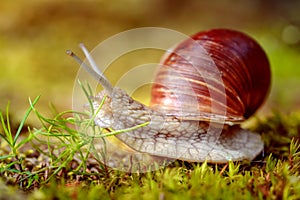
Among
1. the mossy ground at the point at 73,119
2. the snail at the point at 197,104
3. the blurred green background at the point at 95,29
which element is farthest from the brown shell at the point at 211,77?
the blurred green background at the point at 95,29

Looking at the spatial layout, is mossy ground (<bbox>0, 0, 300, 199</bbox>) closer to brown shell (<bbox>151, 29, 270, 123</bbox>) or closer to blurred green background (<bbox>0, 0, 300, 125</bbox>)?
blurred green background (<bbox>0, 0, 300, 125</bbox>)

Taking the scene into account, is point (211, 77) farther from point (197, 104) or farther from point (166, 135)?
point (166, 135)

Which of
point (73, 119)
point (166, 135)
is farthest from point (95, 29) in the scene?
point (73, 119)

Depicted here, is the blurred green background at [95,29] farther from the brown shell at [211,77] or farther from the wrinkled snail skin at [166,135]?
the wrinkled snail skin at [166,135]

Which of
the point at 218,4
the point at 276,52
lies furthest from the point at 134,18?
the point at 276,52

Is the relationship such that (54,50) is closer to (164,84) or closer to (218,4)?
(218,4)
